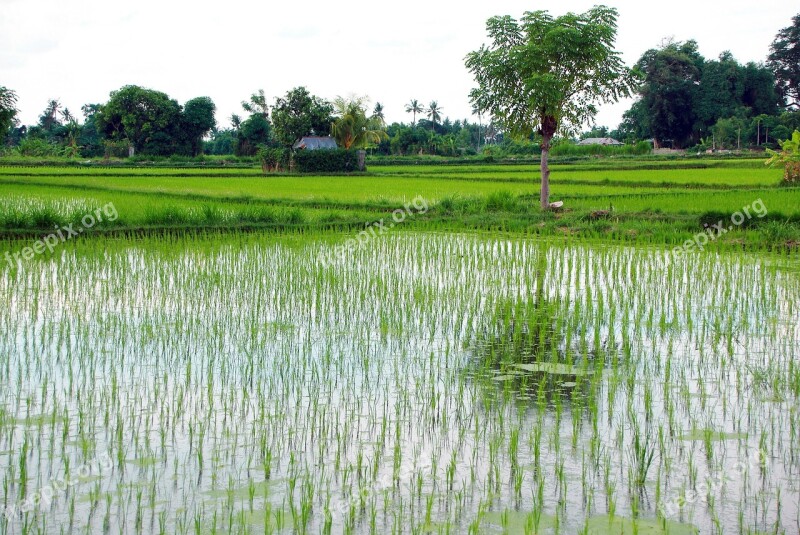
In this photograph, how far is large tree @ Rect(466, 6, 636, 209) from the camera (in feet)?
44.4

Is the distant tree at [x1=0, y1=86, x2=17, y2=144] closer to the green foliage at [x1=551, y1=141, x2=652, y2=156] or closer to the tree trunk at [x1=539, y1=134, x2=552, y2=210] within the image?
the tree trunk at [x1=539, y1=134, x2=552, y2=210]

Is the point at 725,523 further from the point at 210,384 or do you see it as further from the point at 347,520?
the point at 210,384

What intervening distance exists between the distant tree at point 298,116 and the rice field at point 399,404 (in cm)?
2902

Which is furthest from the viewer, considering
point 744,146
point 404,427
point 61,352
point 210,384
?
point 744,146

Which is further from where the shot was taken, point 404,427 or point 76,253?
point 76,253

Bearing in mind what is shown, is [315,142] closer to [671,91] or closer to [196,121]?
[196,121]

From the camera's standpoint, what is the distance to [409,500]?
3184 millimetres

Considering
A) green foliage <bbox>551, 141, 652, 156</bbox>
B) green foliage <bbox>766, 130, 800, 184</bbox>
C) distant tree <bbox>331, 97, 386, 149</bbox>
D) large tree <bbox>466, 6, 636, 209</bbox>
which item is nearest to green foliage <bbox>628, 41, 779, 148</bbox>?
green foliage <bbox>551, 141, 652, 156</bbox>

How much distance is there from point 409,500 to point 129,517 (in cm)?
102

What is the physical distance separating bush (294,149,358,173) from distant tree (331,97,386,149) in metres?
2.75

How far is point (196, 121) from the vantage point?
1779 inches

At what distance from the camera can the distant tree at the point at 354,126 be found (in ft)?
117

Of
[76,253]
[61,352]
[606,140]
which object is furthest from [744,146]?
[61,352]

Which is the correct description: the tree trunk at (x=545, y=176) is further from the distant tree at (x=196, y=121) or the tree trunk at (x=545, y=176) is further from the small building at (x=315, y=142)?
the distant tree at (x=196, y=121)
